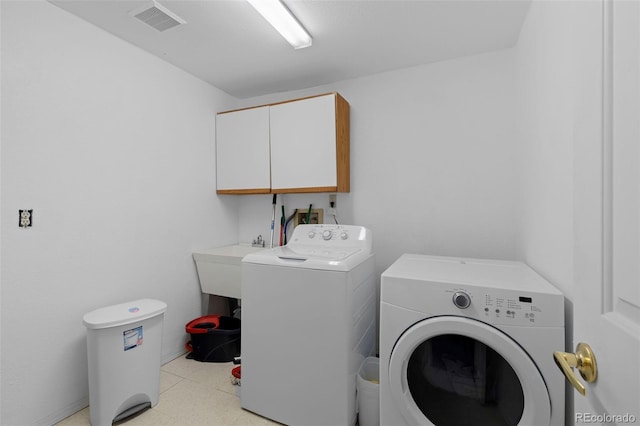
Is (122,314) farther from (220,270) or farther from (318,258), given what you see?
(318,258)

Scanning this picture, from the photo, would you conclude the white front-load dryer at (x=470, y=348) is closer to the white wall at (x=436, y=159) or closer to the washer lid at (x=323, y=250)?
the washer lid at (x=323, y=250)

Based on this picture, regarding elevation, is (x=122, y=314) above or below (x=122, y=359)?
above

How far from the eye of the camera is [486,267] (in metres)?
1.68

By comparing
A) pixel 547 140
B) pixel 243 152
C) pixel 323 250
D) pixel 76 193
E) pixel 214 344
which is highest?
pixel 243 152

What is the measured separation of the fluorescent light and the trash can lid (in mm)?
1886

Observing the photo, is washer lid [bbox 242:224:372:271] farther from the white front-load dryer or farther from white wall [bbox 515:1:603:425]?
white wall [bbox 515:1:603:425]

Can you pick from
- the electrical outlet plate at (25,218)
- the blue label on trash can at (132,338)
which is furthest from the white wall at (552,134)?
the electrical outlet plate at (25,218)

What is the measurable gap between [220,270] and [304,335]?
117 centimetres

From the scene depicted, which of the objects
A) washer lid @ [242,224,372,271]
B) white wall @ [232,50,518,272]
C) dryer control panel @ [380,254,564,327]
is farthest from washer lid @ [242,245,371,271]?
white wall @ [232,50,518,272]

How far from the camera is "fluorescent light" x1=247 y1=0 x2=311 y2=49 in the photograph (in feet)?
5.34

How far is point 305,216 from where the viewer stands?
2777mm

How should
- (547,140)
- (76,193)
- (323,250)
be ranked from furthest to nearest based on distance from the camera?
1. (323,250)
2. (76,193)
3. (547,140)

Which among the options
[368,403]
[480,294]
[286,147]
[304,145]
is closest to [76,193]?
[286,147]

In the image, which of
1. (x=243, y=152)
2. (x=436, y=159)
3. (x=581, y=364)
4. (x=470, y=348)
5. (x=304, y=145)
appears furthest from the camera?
(x=243, y=152)
